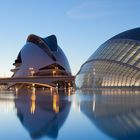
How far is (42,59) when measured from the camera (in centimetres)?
9512

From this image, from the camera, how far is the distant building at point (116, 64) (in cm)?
4956

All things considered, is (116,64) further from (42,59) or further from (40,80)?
(42,59)

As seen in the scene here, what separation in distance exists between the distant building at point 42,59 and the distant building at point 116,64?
35659 mm

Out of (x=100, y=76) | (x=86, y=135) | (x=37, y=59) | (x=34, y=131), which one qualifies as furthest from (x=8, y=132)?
(x=37, y=59)

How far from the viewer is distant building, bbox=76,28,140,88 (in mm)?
49562

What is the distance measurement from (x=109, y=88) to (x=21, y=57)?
53.6 meters

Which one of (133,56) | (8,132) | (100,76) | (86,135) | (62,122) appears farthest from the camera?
(100,76)

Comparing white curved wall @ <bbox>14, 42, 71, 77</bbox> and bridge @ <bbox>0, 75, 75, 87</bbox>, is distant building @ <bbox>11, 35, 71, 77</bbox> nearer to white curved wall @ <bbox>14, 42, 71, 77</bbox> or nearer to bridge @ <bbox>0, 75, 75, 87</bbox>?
white curved wall @ <bbox>14, 42, 71, 77</bbox>

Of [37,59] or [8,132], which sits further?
[37,59]

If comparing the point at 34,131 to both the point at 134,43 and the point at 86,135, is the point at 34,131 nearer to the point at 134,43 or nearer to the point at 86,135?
the point at 86,135

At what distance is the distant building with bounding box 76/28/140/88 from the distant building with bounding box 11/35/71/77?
35.7m

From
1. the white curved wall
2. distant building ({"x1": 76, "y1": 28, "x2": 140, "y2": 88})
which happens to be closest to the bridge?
the white curved wall

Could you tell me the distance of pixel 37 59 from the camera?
315ft

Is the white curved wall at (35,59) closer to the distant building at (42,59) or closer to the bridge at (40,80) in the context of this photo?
the distant building at (42,59)
